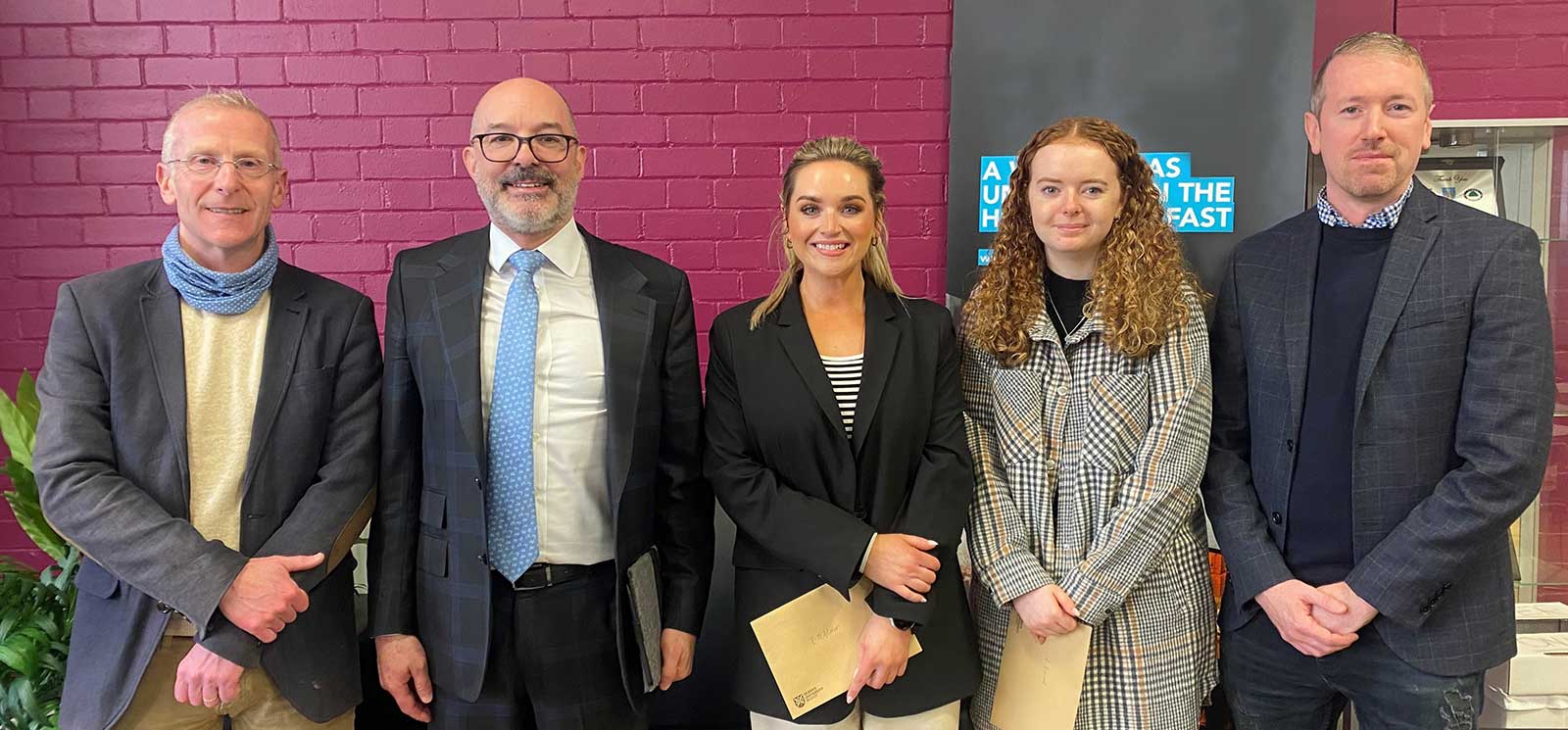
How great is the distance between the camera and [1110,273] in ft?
6.44

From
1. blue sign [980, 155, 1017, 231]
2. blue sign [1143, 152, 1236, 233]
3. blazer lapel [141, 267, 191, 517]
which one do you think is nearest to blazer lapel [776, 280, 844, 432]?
blazer lapel [141, 267, 191, 517]

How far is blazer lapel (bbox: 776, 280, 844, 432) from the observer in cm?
190

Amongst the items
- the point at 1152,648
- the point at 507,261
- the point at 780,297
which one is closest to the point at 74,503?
the point at 507,261

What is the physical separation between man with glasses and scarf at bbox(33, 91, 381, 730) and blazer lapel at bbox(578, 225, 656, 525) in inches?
20.0

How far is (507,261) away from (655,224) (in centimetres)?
152

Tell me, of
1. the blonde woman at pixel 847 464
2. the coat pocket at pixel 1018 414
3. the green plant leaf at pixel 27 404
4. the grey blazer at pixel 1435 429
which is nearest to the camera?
the grey blazer at pixel 1435 429

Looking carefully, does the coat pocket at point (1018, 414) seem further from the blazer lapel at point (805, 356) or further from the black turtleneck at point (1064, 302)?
the blazer lapel at point (805, 356)

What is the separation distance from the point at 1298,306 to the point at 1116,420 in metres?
0.46

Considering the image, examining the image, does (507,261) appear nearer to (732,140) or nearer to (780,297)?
(780,297)

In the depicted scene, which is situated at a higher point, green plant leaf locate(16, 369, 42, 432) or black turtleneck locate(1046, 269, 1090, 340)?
black turtleneck locate(1046, 269, 1090, 340)

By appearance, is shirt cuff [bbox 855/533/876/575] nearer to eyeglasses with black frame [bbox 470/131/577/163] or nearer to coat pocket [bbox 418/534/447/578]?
coat pocket [bbox 418/534/447/578]

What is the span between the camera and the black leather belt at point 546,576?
1.93 metres

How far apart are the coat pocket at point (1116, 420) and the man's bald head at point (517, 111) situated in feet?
4.16

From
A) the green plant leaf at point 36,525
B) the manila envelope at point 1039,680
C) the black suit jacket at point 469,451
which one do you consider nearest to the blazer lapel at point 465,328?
the black suit jacket at point 469,451
